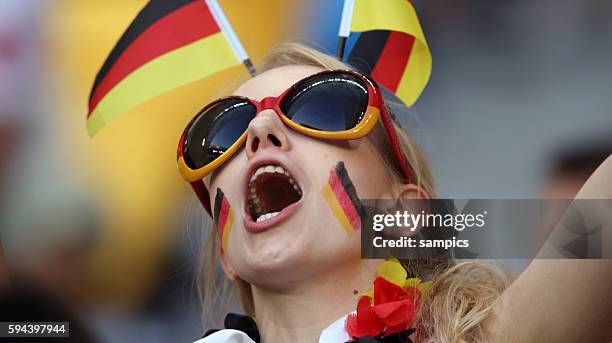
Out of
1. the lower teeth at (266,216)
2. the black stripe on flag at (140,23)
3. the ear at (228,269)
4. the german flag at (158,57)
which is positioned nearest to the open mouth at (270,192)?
the lower teeth at (266,216)

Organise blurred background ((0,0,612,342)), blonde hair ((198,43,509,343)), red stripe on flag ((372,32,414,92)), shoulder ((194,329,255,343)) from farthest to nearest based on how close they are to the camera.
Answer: red stripe on flag ((372,32,414,92)) → blurred background ((0,0,612,342)) → shoulder ((194,329,255,343)) → blonde hair ((198,43,509,343))

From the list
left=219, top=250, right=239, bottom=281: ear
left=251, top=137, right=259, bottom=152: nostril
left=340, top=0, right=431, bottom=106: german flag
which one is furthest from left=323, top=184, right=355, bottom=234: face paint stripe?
left=340, top=0, right=431, bottom=106: german flag

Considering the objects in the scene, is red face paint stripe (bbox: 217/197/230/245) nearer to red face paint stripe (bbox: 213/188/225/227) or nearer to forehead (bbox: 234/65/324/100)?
red face paint stripe (bbox: 213/188/225/227)

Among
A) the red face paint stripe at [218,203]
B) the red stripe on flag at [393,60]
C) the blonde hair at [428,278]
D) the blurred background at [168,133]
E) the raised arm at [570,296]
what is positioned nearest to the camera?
the raised arm at [570,296]

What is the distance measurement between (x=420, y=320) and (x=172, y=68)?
0.75 metres

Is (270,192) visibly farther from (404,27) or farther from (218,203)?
(404,27)

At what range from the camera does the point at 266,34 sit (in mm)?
1716

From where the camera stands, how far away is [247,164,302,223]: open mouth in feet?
4.36

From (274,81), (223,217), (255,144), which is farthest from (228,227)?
(274,81)

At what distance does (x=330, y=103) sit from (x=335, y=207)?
0.15 m

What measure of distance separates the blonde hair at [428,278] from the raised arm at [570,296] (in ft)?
0.26

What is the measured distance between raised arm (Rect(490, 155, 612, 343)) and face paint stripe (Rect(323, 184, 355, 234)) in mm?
300

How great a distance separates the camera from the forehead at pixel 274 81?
1427 millimetres

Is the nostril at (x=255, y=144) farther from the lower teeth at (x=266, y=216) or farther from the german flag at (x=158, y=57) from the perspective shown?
the german flag at (x=158, y=57)
